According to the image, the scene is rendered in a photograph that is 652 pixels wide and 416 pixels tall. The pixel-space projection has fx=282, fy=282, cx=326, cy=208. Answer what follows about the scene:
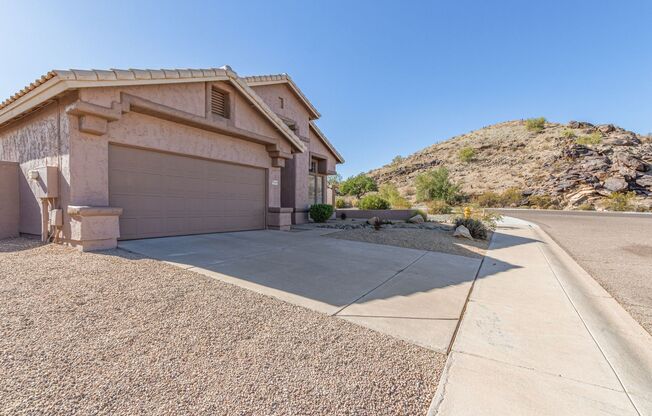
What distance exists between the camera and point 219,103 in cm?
907

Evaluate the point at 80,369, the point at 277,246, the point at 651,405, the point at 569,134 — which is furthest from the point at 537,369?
the point at 569,134

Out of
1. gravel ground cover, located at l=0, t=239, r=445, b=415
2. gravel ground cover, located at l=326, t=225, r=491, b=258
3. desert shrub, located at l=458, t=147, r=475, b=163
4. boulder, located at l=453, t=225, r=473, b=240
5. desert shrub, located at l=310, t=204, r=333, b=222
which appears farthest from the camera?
desert shrub, located at l=458, t=147, r=475, b=163

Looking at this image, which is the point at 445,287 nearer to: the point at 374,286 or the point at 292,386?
the point at 374,286

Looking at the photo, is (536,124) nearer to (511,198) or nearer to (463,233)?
(511,198)

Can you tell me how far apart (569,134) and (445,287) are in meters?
65.4

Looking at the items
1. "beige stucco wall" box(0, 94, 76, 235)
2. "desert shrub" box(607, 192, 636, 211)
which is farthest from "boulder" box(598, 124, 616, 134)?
"beige stucco wall" box(0, 94, 76, 235)

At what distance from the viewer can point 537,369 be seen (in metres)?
2.41

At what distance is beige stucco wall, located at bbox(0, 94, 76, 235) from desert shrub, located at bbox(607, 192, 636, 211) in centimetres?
4119

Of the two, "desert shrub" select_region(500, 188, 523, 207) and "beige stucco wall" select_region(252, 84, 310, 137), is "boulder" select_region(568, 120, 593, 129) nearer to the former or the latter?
"desert shrub" select_region(500, 188, 523, 207)

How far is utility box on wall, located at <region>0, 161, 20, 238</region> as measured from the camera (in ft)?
24.1

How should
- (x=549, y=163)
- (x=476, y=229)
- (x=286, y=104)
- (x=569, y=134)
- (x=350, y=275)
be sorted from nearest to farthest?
(x=350, y=275)
(x=476, y=229)
(x=286, y=104)
(x=549, y=163)
(x=569, y=134)

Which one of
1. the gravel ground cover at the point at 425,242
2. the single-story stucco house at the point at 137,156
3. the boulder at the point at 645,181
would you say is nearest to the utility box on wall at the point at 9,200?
the single-story stucco house at the point at 137,156

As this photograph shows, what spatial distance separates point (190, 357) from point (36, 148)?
26.4 ft

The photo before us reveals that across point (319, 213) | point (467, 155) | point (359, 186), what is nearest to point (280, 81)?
point (319, 213)
